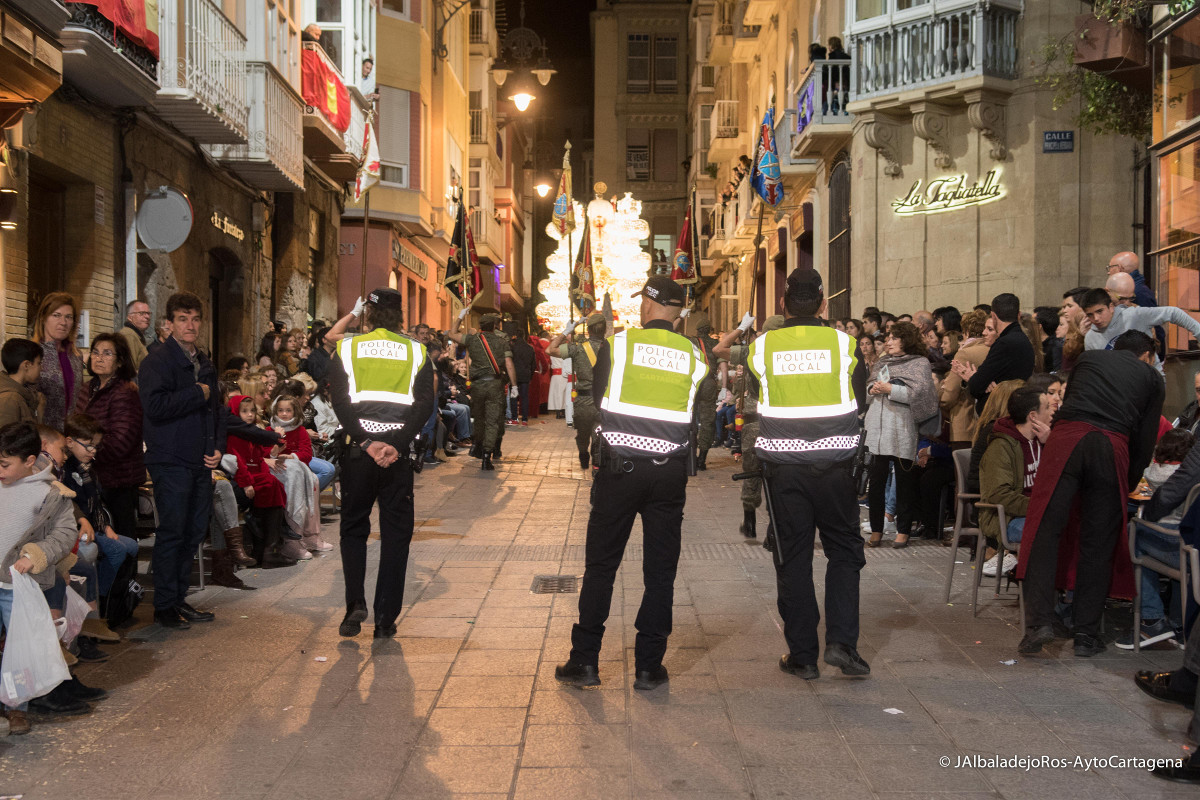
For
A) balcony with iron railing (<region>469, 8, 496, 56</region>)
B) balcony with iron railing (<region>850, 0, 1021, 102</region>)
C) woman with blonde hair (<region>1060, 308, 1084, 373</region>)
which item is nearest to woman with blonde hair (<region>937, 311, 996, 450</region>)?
woman with blonde hair (<region>1060, 308, 1084, 373</region>)

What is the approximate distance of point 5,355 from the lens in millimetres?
7477

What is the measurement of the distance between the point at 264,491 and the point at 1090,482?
19.5 feet

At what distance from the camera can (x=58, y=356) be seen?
8.56m

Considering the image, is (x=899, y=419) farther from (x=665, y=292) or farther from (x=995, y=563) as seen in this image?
(x=665, y=292)

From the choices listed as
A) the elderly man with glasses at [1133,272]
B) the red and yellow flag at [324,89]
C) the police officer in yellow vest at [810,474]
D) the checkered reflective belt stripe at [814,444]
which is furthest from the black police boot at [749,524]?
the red and yellow flag at [324,89]

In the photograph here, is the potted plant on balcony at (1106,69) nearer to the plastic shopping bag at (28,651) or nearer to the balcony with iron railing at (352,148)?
the balcony with iron railing at (352,148)

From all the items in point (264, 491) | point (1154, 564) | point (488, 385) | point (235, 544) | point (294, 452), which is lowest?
point (235, 544)

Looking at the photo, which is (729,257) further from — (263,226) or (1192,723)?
(1192,723)

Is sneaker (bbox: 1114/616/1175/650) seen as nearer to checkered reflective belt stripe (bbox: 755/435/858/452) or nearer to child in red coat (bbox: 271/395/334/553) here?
checkered reflective belt stripe (bbox: 755/435/858/452)

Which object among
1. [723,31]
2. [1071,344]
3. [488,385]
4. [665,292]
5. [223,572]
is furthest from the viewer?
[723,31]

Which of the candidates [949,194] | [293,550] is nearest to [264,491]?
[293,550]

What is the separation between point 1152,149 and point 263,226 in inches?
502

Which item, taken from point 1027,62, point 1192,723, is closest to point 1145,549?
point 1192,723

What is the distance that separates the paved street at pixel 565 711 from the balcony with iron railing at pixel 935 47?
11879mm
